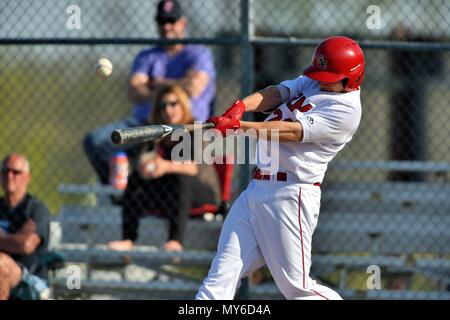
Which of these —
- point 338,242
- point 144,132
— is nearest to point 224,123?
point 144,132

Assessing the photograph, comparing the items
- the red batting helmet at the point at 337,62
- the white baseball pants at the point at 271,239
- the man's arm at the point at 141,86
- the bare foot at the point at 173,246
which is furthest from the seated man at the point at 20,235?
the red batting helmet at the point at 337,62

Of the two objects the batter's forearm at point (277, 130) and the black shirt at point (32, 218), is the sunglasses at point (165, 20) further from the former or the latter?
the batter's forearm at point (277, 130)

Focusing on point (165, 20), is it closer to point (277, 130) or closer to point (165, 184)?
point (165, 184)

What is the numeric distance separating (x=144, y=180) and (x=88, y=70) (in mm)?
5010

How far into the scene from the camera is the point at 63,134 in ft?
42.8

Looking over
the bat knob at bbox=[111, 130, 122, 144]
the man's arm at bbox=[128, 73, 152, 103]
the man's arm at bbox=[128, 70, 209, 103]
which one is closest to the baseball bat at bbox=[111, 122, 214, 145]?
the bat knob at bbox=[111, 130, 122, 144]

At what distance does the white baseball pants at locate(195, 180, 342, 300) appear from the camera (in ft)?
14.6

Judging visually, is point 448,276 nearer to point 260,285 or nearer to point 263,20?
point 260,285

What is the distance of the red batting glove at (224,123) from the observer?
13.6 ft

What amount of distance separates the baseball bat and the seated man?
81.4 inches

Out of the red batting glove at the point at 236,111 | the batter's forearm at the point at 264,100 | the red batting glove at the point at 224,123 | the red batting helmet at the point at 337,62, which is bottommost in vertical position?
the red batting glove at the point at 224,123

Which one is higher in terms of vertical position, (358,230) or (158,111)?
(158,111)

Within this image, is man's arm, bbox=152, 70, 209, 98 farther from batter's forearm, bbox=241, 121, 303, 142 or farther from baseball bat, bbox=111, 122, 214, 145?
baseball bat, bbox=111, 122, 214, 145
